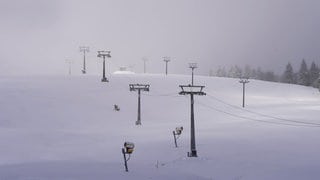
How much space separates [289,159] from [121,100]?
40.4 m

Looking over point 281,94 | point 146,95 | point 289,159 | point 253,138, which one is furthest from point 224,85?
point 289,159

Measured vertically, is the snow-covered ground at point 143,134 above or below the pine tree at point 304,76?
below

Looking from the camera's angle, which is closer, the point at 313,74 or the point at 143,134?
the point at 143,134

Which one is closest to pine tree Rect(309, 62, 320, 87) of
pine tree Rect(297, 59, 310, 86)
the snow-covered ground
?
pine tree Rect(297, 59, 310, 86)

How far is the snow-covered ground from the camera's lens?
2617 centimetres

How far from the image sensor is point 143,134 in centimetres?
4550

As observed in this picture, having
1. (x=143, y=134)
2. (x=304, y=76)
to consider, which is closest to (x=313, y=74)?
(x=304, y=76)

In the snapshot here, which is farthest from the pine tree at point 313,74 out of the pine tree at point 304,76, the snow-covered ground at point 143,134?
the snow-covered ground at point 143,134

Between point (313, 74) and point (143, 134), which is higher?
point (313, 74)

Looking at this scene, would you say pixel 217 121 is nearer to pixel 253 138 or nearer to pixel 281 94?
pixel 253 138

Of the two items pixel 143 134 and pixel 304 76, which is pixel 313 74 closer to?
pixel 304 76

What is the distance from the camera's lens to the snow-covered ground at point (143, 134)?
2617 centimetres

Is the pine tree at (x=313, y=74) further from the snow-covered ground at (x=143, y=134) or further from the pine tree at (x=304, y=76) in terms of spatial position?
the snow-covered ground at (x=143, y=134)

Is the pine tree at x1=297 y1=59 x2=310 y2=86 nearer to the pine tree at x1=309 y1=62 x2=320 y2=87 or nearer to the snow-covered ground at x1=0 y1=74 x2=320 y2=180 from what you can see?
the pine tree at x1=309 y1=62 x2=320 y2=87
